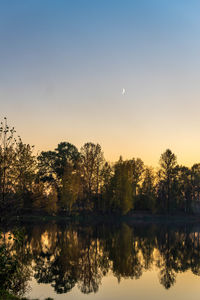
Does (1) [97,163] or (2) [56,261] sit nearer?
(2) [56,261]

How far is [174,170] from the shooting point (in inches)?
4205

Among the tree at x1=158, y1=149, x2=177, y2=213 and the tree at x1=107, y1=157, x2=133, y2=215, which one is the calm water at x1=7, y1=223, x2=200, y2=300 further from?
the tree at x1=158, y1=149, x2=177, y2=213

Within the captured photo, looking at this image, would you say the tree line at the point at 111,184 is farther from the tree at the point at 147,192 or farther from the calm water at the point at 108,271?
the calm water at the point at 108,271

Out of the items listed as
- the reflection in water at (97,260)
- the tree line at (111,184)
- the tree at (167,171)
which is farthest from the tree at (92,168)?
the reflection in water at (97,260)

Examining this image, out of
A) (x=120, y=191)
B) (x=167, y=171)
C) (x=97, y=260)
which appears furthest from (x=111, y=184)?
(x=97, y=260)

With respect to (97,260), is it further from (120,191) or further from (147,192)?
(147,192)

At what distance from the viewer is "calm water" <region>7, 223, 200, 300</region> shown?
828 inches

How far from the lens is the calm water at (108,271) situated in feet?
69.0

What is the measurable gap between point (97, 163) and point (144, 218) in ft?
68.9

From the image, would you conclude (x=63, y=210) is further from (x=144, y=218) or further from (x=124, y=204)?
(x=144, y=218)

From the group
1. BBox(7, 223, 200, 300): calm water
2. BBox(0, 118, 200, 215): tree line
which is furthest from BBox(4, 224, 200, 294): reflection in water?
BBox(0, 118, 200, 215): tree line

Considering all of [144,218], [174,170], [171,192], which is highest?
[174,170]

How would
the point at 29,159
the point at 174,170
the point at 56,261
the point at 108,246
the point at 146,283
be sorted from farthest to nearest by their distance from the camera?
the point at 174,170
the point at 108,246
the point at 56,261
the point at 146,283
the point at 29,159

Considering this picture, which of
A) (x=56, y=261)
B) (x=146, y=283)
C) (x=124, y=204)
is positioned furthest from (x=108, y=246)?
(x=124, y=204)
